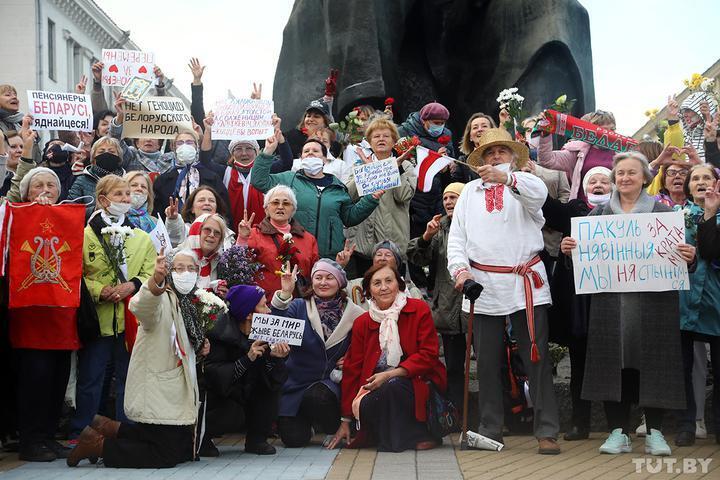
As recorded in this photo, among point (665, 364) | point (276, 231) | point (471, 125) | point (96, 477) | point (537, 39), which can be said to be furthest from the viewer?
point (537, 39)

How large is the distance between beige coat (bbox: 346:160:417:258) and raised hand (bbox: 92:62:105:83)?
12.2 ft

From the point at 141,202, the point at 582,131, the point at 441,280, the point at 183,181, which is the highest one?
the point at 582,131

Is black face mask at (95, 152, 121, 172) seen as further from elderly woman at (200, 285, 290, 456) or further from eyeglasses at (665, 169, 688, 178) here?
eyeglasses at (665, 169, 688, 178)

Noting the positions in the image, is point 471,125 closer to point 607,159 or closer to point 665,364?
point 607,159

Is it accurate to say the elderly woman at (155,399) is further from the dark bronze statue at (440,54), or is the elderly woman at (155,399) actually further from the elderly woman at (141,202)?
the dark bronze statue at (440,54)

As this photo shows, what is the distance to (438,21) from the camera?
489 inches

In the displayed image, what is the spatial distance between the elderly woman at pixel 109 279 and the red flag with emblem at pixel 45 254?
413mm

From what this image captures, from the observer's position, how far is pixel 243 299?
8.13m

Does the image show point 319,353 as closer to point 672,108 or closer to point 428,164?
point 428,164

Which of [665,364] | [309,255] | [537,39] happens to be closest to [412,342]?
[309,255]

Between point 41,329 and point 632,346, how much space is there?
4022 mm

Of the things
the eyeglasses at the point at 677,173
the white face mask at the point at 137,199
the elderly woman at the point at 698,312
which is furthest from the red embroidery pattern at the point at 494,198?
the white face mask at the point at 137,199

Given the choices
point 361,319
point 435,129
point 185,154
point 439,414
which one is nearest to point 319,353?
point 361,319

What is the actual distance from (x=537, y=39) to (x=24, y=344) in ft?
21.2
